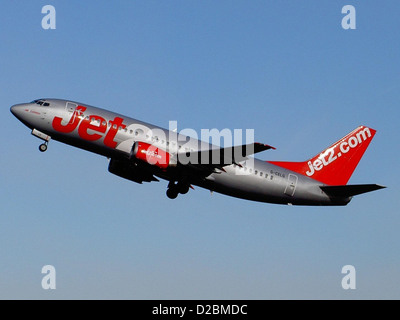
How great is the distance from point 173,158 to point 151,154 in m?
2.03

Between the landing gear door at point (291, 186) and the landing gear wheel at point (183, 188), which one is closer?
the landing gear wheel at point (183, 188)

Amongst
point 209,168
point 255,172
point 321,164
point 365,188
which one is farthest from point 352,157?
point 209,168

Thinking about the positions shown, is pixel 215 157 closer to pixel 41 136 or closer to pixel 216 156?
pixel 216 156

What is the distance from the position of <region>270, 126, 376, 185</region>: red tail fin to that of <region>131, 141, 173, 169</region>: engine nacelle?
36.8ft

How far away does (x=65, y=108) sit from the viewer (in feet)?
138

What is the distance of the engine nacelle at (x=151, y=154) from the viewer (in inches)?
1613

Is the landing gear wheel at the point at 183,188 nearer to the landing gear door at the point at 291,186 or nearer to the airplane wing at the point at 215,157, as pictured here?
the airplane wing at the point at 215,157

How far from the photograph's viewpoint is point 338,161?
172 ft

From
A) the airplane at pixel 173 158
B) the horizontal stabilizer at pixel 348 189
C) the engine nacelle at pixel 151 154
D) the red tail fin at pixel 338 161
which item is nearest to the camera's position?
the engine nacelle at pixel 151 154

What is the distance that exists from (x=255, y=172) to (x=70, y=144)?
1330 cm

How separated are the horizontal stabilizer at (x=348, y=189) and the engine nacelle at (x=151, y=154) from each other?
1354cm

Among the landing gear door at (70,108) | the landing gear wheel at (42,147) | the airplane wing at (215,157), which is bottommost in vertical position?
the airplane wing at (215,157)

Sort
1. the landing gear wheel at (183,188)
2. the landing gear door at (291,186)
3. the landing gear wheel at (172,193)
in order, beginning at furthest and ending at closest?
the landing gear door at (291,186) → the landing gear wheel at (172,193) → the landing gear wheel at (183,188)

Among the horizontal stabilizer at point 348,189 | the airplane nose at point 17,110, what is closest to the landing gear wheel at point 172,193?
the horizontal stabilizer at point 348,189
